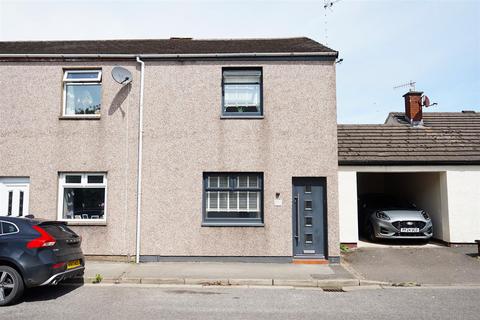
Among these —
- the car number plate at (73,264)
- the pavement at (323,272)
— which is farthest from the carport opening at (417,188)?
the car number plate at (73,264)

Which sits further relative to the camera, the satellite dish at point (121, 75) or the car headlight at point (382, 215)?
the car headlight at point (382, 215)

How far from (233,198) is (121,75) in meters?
4.46

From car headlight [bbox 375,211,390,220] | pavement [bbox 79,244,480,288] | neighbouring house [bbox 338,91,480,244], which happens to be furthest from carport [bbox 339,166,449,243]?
car headlight [bbox 375,211,390,220]

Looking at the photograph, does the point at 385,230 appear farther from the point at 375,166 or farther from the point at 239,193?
the point at 239,193

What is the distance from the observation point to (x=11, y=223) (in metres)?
7.12

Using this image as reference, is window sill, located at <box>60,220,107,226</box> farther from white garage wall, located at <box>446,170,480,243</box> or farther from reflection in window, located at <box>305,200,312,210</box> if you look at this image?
white garage wall, located at <box>446,170,480,243</box>

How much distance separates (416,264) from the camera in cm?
1022

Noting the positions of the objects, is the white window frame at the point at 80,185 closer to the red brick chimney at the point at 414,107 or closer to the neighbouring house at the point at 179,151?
the neighbouring house at the point at 179,151

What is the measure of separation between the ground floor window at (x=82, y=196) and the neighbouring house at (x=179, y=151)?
1.1 inches

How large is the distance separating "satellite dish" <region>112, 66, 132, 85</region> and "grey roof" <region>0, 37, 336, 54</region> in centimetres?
80

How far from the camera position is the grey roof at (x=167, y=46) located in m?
11.4

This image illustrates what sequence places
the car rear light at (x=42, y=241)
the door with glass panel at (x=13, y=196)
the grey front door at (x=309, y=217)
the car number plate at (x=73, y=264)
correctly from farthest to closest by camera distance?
the door with glass panel at (x=13, y=196) < the grey front door at (x=309, y=217) < the car number plate at (x=73, y=264) < the car rear light at (x=42, y=241)

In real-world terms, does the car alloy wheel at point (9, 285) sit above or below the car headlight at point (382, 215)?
below

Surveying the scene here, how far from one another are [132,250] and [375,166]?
24.9ft
